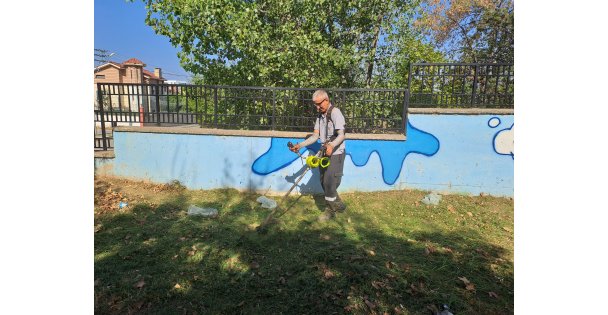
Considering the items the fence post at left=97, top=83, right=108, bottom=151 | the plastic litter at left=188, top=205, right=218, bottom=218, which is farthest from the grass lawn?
the fence post at left=97, top=83, right=108, bottom=151

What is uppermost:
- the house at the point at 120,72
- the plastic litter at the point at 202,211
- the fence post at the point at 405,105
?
the house at the point at 120,72

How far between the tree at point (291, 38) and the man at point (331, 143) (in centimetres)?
223

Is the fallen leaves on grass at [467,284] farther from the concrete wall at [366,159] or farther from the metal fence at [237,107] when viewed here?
the metal fence at [237,107]

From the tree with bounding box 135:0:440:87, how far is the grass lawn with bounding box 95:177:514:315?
301 cm

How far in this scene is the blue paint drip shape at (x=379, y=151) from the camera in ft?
19.1

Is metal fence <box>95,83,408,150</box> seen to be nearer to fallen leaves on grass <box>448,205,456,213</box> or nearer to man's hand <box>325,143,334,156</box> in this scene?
fallen leaves on grass <box>448,205,456,213</box>

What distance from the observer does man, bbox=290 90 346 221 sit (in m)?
4.48

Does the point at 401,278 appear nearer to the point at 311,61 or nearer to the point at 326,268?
the point at 326,268

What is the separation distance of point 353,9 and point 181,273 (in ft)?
21.7

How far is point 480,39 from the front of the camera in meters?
10.2

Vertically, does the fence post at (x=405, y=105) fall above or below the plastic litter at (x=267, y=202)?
above

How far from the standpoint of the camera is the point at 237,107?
6.24 meters

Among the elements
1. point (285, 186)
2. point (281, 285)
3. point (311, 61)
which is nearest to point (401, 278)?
point (281, 285)

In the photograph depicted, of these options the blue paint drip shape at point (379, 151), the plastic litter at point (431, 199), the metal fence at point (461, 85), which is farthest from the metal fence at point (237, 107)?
the plastic litter at point (431, 199)
